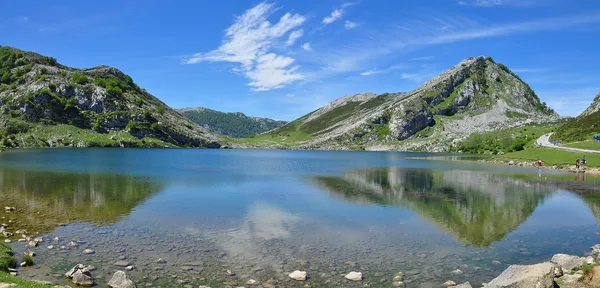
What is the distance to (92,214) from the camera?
31578 millimetres

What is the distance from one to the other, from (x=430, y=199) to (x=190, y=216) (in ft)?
89.9

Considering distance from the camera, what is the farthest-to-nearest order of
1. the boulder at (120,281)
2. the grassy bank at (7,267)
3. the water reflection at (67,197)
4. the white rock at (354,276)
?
1. the water reflection at (67,197)
2. the white rock at (354,276)
3. the boulder at (120,281)
4. the grassy bank at (7,267)

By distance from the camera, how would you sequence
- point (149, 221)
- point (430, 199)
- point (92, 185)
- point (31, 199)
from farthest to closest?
1. point (92, 185)
2. point (430, 199)
3. point (31, 199)
4. point (149, 221)

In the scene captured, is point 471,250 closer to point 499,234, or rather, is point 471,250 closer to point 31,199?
point 499,234

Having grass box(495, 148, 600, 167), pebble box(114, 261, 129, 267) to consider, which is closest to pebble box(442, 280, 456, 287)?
pebble box(114, 261, 129, 267)

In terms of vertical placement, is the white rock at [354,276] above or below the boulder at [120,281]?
below

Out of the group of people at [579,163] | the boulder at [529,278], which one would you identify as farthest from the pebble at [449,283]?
the group of people at [579,163]

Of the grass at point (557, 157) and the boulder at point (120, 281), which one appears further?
the grass at point (557, 157)

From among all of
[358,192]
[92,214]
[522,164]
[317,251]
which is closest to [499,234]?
[317,251]

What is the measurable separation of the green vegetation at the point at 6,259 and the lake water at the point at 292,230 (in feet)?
3.40

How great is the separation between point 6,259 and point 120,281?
654 cm

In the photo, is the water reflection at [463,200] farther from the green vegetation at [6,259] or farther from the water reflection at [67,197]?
the green vegetation at [6,259]

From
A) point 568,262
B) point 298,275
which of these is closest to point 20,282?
point 298,275

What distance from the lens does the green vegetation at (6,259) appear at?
17059 millimetres
